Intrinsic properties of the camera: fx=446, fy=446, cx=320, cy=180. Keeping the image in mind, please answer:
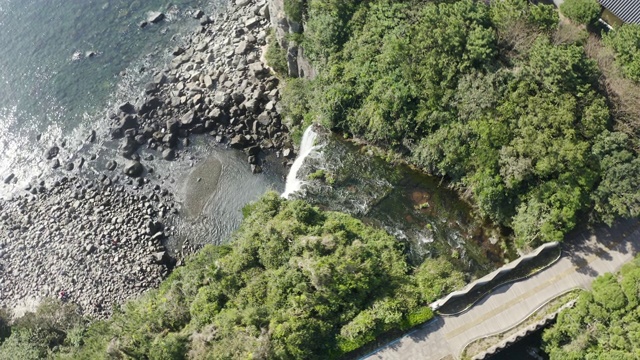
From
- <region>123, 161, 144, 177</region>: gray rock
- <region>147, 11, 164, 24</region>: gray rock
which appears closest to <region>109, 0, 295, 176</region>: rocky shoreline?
<region>123, 161, 144, 177</region>: gray rock

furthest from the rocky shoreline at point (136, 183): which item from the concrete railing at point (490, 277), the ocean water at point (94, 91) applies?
the concrete railing at point (490, 277)

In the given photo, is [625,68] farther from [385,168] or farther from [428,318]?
[428,318]

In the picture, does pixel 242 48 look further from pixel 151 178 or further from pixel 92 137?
pixel 92 137

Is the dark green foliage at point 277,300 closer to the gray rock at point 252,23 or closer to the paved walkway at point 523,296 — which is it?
the paved walkway at point 523,296

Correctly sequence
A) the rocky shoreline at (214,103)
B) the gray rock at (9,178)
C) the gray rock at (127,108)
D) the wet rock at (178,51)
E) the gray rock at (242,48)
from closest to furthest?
the rocky shoreline at (214,103) → the gray rock at (9,178) → the gray rock at (127,108) → the gray rock at (242,48) → the wet rock at (178,51)

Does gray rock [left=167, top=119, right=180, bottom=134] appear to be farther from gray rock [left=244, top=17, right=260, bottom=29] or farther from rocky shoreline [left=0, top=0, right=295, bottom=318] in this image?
gray rock [left=244, top=17, right=260, bottom=29]

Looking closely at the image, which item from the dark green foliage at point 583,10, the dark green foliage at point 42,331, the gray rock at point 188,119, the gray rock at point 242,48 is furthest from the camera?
the gray rock at point 242,48
